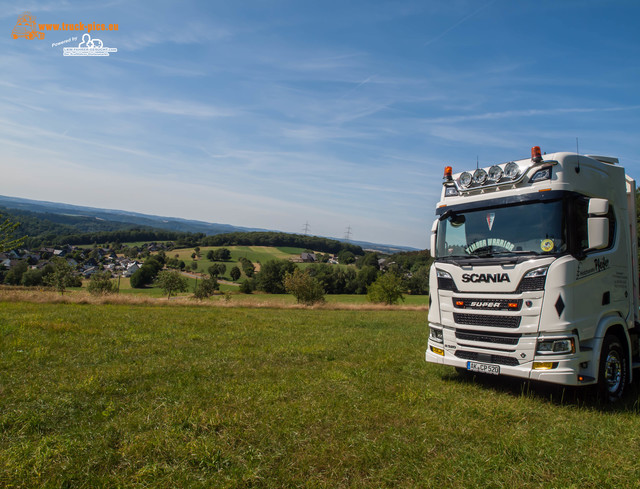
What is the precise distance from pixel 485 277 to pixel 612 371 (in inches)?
106

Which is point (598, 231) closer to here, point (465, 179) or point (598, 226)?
point (598, 226)

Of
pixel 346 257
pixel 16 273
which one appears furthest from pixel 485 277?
pixel 346 257

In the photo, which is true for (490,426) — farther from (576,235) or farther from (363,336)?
(363,336)

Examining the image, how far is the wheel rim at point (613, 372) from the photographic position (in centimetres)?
643

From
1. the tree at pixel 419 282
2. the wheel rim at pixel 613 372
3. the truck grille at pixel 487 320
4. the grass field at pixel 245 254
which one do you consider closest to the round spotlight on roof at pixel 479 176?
the truck grille at pixel 487 320

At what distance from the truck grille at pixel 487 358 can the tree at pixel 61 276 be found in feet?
161

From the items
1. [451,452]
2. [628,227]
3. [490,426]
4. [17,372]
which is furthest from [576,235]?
[17,372]

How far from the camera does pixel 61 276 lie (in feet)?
154

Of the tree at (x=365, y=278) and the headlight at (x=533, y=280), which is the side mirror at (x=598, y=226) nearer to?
the headlight at (x=533, y=280)

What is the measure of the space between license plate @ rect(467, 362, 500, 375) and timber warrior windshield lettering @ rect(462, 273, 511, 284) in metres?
1.41

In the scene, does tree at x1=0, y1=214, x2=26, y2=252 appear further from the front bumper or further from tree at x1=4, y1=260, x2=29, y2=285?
tree at x1=4, y1=260, x2=29, y2=285

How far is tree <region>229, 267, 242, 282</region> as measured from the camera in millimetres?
71438

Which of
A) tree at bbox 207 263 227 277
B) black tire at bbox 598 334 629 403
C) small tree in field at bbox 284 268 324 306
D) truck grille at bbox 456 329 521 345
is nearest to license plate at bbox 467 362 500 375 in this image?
truck grille at bbox 456 329 521 345

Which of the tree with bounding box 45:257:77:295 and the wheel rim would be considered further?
the tree with bounding box 45:257:77:295
